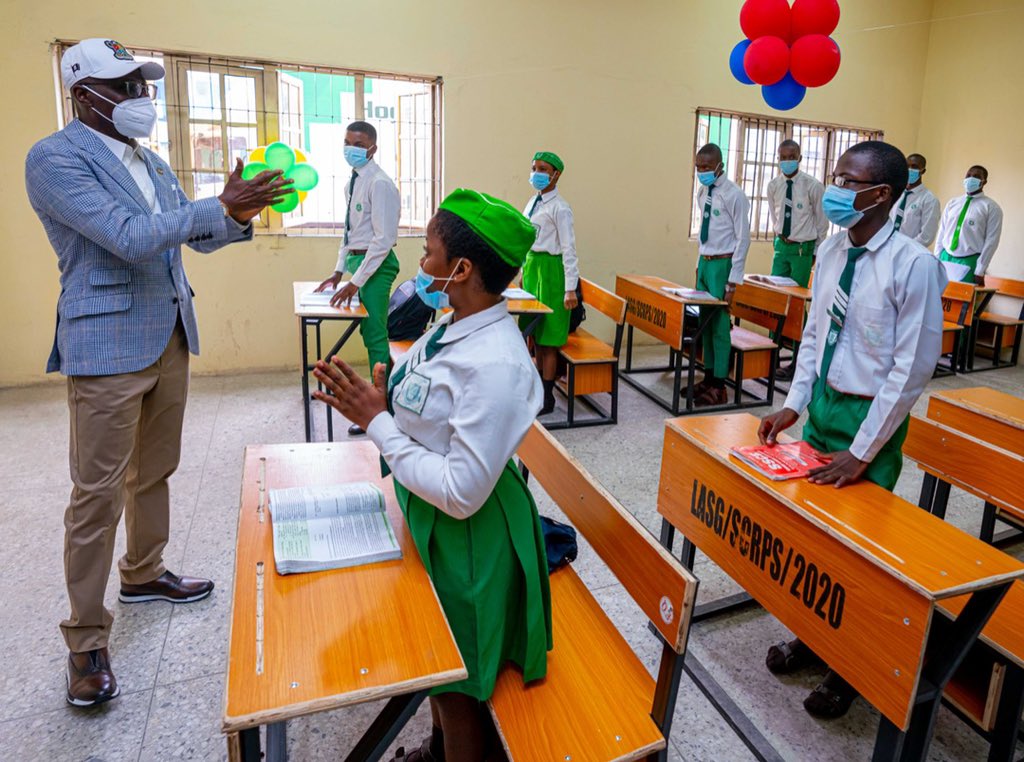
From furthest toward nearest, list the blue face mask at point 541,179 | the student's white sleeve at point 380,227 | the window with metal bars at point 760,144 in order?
the window with metal bars at point 760,144
the blue face mask at point 541,179
the student's white sleeve at point 380,227

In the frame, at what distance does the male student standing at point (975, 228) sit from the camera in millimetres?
6234

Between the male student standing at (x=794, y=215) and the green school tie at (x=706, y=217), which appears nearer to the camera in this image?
the green school tie at (x=706, y=217)

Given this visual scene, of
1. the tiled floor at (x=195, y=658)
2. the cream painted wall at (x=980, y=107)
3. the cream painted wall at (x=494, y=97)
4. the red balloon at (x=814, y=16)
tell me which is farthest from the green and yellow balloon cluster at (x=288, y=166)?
the cream painted wall at (x=980, y=107)

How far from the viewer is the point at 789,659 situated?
7.07ft

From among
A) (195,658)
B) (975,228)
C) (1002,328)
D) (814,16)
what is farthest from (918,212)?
(195,658)

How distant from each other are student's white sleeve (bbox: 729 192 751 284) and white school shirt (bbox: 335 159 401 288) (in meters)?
2.35

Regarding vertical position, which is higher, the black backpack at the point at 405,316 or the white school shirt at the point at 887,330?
the white school shirt at the point at 887,330

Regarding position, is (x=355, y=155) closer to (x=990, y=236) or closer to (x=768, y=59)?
(x=768, y=59)

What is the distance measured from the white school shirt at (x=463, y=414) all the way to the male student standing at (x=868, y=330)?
1107 millimetres

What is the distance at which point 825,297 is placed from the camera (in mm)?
2061

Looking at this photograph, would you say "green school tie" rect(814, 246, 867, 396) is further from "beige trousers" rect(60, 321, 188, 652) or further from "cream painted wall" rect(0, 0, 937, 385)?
"cream painted wall" rect(0, 0, 937, 385)

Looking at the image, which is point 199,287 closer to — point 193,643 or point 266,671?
point 193,643

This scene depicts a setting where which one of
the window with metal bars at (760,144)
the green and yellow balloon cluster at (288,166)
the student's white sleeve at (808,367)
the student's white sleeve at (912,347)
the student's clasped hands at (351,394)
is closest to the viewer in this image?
the student's clasped hands at (351,394)

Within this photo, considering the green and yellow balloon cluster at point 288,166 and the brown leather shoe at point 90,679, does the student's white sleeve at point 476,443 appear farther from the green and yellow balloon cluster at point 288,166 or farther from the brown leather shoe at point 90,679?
the green and yellow balloon cluster at point 288,166
